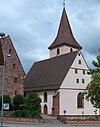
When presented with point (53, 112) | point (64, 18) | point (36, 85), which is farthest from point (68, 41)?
point (53, 112)

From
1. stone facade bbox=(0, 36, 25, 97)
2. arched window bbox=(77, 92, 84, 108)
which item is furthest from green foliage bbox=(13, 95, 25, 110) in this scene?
arched window bbox=(77, 92, 84, 108)

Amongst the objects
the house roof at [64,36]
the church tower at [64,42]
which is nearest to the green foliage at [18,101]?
the church tower at [64,42]

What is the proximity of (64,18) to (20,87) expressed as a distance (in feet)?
120

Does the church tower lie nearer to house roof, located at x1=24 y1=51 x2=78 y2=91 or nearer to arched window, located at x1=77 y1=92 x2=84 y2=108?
house roof, located at x1=24 y1=51 x2=78 y2=91

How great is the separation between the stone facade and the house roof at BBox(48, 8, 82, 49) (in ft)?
86.0

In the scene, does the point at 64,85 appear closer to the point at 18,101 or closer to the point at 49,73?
the point at 49,73

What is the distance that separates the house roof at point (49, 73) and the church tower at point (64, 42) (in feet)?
25.7

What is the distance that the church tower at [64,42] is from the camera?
77625 mm

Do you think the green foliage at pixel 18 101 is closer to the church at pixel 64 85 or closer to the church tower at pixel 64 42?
the church at pixel 64 85

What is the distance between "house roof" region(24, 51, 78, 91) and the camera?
57656 mm

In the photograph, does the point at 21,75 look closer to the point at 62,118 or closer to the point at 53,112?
the point at 53,112

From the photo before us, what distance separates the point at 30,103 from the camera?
46.1 metres

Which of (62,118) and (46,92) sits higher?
(46,92)

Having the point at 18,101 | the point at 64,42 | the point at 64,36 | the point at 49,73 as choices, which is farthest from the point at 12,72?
the point at 64,36
